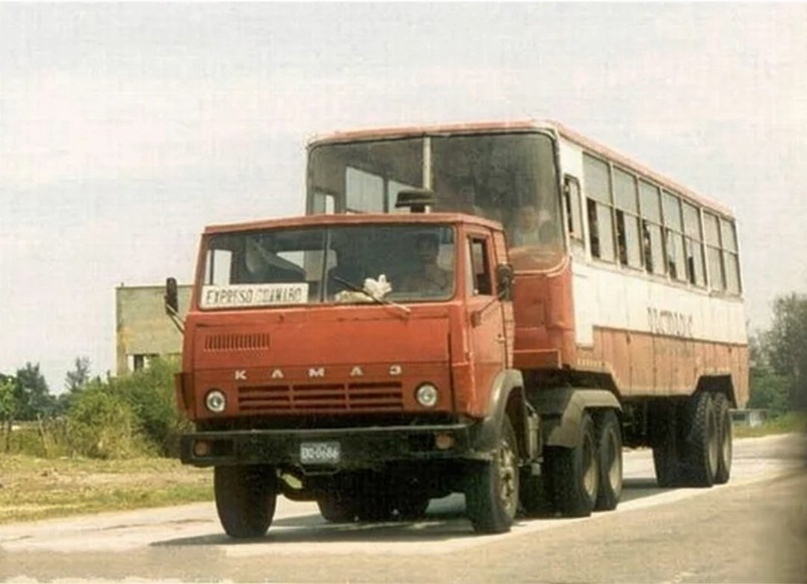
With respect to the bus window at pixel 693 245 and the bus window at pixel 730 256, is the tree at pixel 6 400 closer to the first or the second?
the bus window at pixel 730 256

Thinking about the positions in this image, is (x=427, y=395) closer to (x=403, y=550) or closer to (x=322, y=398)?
(x=322, y=398)

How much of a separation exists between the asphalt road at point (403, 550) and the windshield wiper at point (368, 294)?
5.76ft

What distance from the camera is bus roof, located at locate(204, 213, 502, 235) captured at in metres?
14.7

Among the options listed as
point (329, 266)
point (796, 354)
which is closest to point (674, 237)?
point (329, 266)

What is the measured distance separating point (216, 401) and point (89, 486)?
50.3 feet

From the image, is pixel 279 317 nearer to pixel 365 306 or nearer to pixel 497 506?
pixel 365 306

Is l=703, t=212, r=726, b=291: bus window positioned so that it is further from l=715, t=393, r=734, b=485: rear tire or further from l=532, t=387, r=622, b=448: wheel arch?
l=532, t=387, r=622, b=448: wheel arch

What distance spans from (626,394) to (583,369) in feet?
7.77

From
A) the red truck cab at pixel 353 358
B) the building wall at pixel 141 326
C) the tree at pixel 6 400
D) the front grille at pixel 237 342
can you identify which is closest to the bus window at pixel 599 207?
the red truck cab at pixel 353 358

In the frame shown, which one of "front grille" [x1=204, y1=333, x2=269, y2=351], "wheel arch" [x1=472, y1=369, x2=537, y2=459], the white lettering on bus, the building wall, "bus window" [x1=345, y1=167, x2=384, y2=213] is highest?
the building wall

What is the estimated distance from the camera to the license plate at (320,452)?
14.1 metres

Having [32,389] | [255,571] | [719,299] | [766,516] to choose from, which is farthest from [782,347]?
[32,389]

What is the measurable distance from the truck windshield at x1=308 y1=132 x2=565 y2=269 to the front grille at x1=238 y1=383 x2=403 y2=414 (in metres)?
2.68

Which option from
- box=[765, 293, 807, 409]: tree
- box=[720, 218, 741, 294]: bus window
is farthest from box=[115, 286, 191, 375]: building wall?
box=[765, 293, 807, 409]: tree
